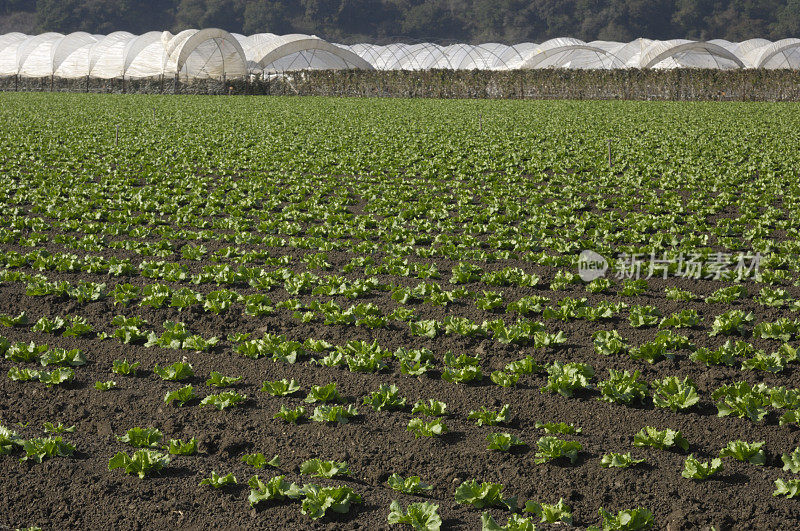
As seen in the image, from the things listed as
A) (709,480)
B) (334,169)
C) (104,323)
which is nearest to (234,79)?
(334,169)

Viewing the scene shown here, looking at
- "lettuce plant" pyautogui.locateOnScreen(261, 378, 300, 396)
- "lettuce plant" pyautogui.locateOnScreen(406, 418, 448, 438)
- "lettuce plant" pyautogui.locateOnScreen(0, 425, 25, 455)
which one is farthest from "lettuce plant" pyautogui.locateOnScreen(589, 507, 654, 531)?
"lettuce plant" pyautogui.locateOnScreen(0, 425, 25, 455)

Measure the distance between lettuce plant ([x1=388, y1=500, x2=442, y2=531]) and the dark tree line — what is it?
11608 cm

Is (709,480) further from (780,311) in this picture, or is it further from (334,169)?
(334,169)

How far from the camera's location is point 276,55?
65.3 m

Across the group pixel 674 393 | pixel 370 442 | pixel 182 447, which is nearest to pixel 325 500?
pixel 370 442

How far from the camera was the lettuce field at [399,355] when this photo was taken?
15.5 feet

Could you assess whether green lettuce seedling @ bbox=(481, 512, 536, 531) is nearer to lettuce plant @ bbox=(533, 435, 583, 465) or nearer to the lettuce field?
the lettuce field

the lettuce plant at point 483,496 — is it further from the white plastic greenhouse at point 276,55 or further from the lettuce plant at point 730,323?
the white plastic greenhouse at point 276,55

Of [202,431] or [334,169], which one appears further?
[334,169]

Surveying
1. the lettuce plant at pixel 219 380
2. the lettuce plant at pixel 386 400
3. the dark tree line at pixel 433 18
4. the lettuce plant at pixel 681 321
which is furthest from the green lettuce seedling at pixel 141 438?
the dark tree line at pixel 433 18

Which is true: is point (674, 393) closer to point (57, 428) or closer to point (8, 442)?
point (57, 428)

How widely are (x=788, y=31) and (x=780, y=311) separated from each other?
118 m

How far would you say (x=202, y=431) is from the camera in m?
5.57

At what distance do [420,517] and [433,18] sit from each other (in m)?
122
